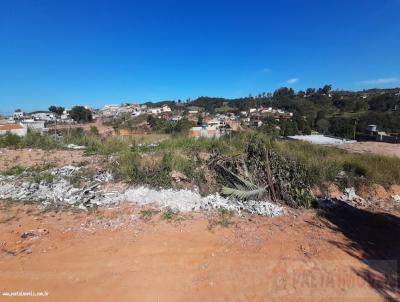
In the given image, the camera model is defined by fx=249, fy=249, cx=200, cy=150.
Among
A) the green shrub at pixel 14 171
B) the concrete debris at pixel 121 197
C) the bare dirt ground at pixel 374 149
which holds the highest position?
the green shrub at pixel 14 171

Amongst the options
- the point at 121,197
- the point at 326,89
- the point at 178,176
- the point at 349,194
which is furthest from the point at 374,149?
the point at 326,89

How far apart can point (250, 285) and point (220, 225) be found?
4.41ft

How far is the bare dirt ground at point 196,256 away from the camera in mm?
2730

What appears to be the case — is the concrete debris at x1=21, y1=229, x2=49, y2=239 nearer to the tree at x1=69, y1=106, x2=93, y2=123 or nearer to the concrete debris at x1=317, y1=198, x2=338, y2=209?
the concrete debris at x1=317, y1=198, x2=338, y2=209

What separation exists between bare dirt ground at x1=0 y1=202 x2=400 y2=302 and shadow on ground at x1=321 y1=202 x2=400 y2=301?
1 cm

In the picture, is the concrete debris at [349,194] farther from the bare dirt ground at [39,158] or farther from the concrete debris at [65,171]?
the bare dirt ground at [39,158]

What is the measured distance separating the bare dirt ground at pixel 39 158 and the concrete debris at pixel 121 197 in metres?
1.73

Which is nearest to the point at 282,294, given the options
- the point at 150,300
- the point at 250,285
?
the point at 250,285

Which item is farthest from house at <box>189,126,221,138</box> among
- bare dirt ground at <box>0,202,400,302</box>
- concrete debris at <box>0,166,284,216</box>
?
bare dirt ground at <box>0,202,400,302</box>

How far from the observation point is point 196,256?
3.32 m

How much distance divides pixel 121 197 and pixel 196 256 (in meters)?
2.39

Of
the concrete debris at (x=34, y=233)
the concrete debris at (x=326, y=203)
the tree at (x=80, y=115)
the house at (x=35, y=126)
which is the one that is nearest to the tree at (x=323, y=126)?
the concrete debris at (x=326, y=203)

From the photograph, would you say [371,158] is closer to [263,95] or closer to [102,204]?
[102,204]

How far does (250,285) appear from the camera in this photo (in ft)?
9.22
